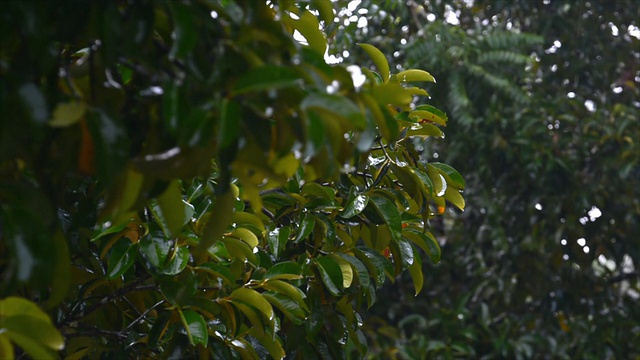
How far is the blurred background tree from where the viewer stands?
4.00 m

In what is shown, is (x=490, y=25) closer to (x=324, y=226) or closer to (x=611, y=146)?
(x=611, y=146)

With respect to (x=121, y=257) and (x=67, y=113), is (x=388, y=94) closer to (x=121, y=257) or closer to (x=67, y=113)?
(x=67, y=113)

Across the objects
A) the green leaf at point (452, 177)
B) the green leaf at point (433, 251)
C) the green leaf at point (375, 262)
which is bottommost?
the green leaf at point (433, 251)

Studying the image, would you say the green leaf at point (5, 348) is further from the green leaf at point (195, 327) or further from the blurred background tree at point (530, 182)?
the blurred background tree at point (530, 182)

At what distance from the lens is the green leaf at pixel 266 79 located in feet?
Result: 2.53

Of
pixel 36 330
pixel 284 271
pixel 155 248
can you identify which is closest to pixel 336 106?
pixel 36 330

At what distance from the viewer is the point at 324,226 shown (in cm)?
162

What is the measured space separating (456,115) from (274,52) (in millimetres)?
3132

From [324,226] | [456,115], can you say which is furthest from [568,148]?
[324,226]

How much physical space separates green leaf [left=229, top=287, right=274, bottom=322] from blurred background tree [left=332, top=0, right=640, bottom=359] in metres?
2.55

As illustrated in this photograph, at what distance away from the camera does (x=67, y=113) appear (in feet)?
2.57

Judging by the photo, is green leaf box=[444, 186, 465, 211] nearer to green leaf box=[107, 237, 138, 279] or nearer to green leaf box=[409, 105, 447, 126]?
green leaf box=[409, 105, 447, 126]

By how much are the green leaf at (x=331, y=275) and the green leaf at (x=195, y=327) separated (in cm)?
26

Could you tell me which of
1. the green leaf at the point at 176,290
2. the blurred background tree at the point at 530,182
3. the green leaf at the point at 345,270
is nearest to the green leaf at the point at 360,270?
the green leaf at the point at 345,270
